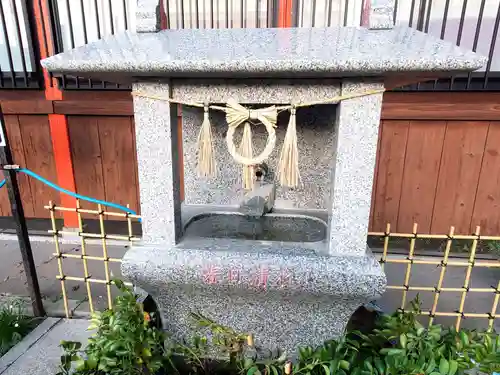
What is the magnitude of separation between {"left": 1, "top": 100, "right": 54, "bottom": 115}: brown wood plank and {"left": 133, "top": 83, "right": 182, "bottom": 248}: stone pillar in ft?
9.00

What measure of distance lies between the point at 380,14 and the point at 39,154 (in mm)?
3985

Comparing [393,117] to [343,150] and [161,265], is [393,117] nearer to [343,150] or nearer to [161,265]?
[343,150]

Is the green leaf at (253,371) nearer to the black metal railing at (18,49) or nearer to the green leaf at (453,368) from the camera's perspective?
the green leaf at (453,368)

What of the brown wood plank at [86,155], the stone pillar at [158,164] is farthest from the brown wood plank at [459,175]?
the brown wood plank at [86,155]

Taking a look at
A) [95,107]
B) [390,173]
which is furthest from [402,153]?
[95,107]

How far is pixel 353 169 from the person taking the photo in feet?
5.57

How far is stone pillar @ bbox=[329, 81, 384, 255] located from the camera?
5.36 ft

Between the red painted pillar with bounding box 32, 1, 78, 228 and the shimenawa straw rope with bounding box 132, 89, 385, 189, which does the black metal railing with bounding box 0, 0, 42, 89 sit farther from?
the shimenawa straw rope with bounding box 132, 89, 385, 189

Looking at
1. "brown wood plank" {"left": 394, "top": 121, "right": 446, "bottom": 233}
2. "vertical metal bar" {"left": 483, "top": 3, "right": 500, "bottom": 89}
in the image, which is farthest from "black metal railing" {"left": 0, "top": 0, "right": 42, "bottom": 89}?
"vertical metal bar" {"left": 483, "top": 3, "right": 500, "bottom": 89}

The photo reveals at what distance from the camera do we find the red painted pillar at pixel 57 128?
3.66m

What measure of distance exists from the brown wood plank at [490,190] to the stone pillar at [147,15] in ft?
11.3

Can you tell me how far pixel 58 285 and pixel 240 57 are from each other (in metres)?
2.89

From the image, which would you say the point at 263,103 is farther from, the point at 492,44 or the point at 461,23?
the point at 492,44

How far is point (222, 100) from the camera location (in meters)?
1.74
